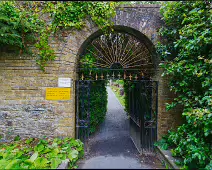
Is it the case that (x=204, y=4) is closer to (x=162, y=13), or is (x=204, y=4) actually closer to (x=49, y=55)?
(x=162, y=13)

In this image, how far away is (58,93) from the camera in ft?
12.7

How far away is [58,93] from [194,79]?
129 inches

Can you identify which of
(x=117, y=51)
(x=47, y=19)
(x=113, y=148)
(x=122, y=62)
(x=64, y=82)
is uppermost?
(x=47, y=19)

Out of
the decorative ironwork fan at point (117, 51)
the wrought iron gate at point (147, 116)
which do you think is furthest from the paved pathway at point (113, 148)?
the decorative ironwork fan at point (117, 51)

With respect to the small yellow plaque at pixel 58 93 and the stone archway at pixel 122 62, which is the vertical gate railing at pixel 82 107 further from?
the small yellow plaque at pixel 58 93

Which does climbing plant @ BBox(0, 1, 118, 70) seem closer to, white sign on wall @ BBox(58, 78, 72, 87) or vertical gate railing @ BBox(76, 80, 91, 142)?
white sign on wall @ BBox(58, 78, 72, 87)

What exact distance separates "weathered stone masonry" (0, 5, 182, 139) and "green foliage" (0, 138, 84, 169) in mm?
247

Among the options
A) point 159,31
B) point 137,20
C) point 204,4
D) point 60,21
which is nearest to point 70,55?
point 60,21

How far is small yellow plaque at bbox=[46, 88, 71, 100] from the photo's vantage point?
3.87 m

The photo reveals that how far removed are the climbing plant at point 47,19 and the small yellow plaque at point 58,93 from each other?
664 mm

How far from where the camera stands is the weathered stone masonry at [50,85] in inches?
151

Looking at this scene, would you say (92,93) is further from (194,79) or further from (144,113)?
(194,79)

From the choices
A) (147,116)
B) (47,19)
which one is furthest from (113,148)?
(47,19)

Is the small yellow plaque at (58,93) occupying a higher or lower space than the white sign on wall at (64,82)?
lower
